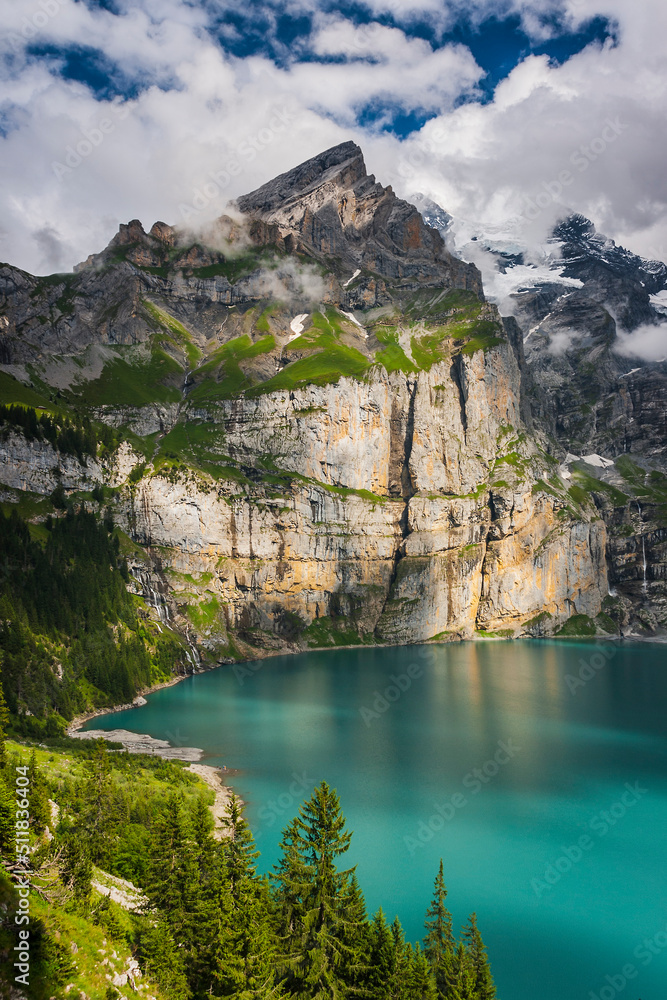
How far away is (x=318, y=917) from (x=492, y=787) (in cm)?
3951

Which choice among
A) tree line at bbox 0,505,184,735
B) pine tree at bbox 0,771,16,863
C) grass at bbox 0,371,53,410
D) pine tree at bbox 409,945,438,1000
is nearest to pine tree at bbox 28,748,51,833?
pine tree at bbox 0,771,16,863

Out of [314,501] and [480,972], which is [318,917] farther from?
[314,501]

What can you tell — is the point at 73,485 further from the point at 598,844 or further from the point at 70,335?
the point at 598,844

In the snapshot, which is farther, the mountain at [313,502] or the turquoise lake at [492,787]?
the mountain at [313,502]

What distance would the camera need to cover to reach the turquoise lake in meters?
37.0

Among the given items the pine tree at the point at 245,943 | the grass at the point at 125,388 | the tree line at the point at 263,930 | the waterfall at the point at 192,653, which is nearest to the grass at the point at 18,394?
the grass at the point at 125,388

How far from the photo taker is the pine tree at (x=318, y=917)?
24.2 metres

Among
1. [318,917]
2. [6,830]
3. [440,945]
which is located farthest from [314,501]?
[6,830]

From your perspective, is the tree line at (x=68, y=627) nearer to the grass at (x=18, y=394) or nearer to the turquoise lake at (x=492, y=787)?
the turquoise lake at (x=492, y=787)

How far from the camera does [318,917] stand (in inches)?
1005

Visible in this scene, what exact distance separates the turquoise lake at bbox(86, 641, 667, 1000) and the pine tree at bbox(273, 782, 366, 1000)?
13.1 metres

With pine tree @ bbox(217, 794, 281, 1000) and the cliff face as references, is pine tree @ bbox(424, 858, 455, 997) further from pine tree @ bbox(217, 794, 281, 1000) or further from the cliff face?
the cliff face

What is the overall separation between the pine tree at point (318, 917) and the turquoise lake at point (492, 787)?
13097mm

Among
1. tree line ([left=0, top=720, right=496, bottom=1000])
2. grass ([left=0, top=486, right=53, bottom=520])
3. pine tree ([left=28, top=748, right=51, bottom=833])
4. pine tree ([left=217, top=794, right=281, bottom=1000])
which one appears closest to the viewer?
pine tree ([left=217, top=794, right=281, bottom=1000])
